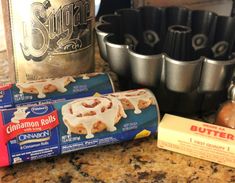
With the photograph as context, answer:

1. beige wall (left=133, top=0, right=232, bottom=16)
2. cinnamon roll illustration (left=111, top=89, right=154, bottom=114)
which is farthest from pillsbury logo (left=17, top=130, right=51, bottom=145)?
beige wall (left=133, top=0, right=232, bottom=16)

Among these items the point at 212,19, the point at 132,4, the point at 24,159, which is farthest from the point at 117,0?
the point at 24,159

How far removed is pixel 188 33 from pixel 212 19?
13cm

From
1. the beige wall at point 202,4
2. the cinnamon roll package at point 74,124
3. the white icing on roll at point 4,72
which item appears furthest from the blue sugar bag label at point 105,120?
the beige wall at point 202,4

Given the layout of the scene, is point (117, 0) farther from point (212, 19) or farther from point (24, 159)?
point (24, 159)

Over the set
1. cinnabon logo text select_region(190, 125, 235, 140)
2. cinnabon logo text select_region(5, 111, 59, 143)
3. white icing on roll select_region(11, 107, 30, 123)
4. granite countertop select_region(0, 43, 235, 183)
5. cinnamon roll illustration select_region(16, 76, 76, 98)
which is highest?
cinnamon roll illustration select_region(16, 76, 76, 98)

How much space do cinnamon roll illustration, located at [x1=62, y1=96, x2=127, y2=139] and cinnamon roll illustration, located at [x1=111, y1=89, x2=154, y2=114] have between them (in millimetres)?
10

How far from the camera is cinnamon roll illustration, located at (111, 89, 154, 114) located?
512 millimetres

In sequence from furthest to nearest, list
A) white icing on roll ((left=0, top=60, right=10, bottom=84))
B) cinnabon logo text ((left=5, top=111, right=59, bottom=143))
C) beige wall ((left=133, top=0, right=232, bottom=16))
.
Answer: beige wall ((left=133, top=0, right=232, bottom=16)) → white icing on roll ((left=0, top=60, right=10, bottom=84)) → cinnabon logo text ((left=5, top=111, right=59, bottom=143))

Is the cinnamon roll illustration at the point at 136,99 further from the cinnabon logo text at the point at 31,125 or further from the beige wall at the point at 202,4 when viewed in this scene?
the beige wall at the point at 202,4

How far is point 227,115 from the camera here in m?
0.52

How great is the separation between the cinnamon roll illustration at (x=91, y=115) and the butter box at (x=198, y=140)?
0.06m

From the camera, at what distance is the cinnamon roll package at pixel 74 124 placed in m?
0.46

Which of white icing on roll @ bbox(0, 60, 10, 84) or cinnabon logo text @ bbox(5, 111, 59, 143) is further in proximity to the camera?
white icing on roll @ bbox(0, 60, 10, 84)

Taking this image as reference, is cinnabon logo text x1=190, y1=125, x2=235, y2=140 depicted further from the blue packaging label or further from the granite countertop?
the blue packaging label
